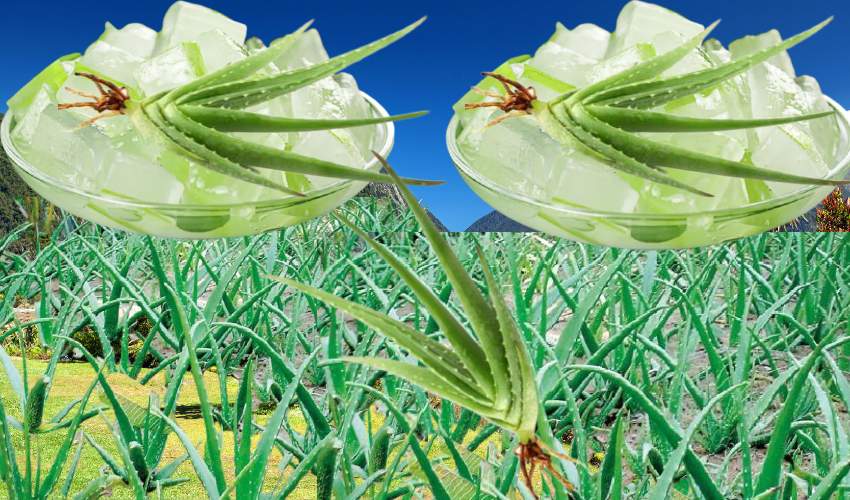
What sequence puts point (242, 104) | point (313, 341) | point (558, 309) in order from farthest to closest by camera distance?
1. point (313, 341)
2. point (558, 309)
3. point (242, 104)

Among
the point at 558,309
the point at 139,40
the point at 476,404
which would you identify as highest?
the point at 139,40

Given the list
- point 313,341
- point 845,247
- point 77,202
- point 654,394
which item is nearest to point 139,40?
point 77,202

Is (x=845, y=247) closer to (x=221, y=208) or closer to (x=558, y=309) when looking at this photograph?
(x=558, y=309)

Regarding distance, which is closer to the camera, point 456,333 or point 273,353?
point 456,333

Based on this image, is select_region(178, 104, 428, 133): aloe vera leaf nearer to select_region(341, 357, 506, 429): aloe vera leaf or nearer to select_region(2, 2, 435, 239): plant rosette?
select_region(2, 2, 435, 239): plant rosette

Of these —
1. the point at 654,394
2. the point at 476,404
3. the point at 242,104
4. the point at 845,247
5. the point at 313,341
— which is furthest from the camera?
the point at 845,247

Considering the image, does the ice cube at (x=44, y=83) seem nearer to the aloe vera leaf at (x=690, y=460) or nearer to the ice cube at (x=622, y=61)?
the ice cube at (x=622, y=61)

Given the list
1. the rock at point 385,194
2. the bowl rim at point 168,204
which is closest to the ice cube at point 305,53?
the bowl rim at point 168,204
